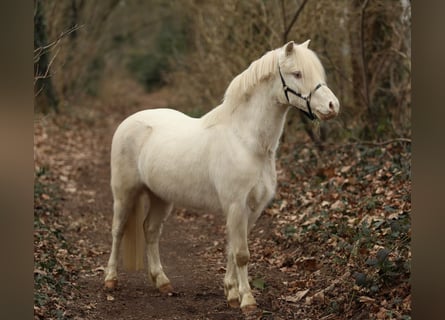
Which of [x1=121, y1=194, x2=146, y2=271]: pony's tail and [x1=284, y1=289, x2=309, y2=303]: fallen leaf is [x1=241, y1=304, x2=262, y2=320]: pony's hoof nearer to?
[x1=284, y1=289, x2=309, y2=303]: fallen leaf

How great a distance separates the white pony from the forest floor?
1.33 feet

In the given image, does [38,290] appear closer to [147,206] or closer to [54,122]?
[147,206]

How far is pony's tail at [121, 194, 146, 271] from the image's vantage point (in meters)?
7.21

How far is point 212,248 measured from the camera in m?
8.70

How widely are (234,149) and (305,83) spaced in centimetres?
83

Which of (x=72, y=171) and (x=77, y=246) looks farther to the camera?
(x=72, y=171)

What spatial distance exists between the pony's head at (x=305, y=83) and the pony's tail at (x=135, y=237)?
2112 millimetres

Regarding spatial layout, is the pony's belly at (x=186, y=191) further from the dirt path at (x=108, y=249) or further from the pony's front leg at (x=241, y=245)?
the dirt path at (x=108, y=249)

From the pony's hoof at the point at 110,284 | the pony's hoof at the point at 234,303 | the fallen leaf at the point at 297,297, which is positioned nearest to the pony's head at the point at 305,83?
the fallen leaf at the point at 297,297

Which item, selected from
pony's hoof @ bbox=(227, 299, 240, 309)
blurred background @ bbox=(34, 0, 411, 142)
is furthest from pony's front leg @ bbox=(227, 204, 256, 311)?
blurred background @ bbox=(34, 0, 411, 142)

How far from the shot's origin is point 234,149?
6098mm

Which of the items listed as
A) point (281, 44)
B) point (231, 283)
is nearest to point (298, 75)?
point (231, 283)
